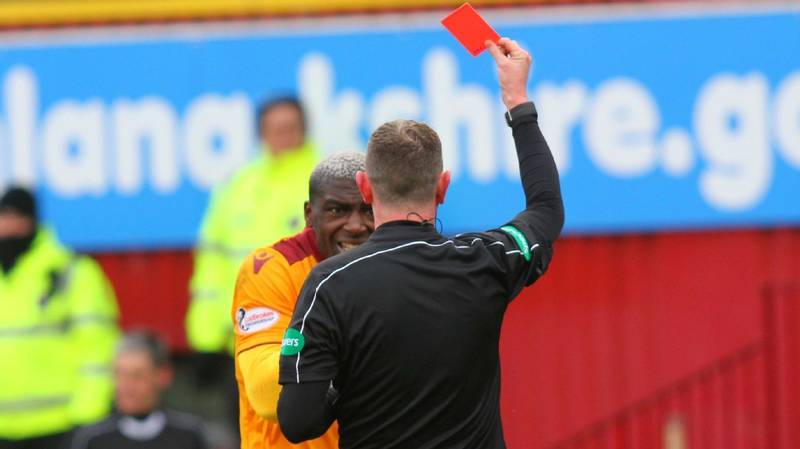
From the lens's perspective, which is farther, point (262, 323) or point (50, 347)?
point (50, 347)

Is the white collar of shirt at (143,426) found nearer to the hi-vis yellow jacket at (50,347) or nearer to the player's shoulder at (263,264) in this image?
the hi-vis yellow jacket at (50,347)

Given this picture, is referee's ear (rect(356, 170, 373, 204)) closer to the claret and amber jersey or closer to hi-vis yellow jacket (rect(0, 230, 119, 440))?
the claret and amber jersey

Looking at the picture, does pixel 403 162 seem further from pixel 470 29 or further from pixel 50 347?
pixel 50 347

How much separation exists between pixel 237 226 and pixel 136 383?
132cm

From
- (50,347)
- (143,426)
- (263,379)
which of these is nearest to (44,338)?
(50,347)

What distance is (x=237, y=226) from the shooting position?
283 inches

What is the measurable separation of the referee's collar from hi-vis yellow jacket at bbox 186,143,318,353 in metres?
3.66

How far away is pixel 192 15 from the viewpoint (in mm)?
8492

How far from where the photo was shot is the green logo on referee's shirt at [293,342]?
9.82 ft

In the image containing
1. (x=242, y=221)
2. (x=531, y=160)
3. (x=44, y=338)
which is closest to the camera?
(x=531, y=160)

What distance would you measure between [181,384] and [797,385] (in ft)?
12.6

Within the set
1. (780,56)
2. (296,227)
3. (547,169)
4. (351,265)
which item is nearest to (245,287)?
(351,265)

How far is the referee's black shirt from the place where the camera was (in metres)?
3.01

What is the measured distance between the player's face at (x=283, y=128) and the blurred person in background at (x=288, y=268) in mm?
3299
